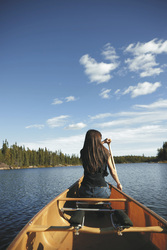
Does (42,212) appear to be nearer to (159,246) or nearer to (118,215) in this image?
(118,215)

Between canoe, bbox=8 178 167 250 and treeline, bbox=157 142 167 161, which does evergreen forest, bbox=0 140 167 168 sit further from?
canoe, bbox=8 178 167 250

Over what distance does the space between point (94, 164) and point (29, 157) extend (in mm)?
130329

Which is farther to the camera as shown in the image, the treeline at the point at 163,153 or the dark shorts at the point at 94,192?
the treeline at the point at 163,153

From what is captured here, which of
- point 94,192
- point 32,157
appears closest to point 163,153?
point 32,157

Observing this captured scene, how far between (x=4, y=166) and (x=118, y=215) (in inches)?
4308

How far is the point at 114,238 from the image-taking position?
4.05 m

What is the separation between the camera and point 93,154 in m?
3.80

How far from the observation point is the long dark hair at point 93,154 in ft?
12.5

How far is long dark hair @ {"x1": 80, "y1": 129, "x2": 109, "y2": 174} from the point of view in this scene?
3.80 meters

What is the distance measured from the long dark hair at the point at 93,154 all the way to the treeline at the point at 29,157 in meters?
114

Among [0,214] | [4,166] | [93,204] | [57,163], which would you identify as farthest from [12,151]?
[93,204]

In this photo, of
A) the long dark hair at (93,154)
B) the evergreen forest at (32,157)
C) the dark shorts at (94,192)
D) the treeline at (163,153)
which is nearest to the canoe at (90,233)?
the dark shorts at (94,192)

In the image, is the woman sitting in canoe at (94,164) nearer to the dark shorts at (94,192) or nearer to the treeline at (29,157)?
the dark shorts at (94,192)

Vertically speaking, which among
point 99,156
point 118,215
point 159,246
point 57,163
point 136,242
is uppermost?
point 99,156
